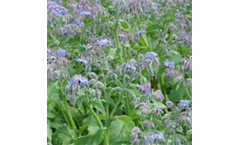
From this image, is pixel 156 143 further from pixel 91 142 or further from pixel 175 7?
pixel 175 7

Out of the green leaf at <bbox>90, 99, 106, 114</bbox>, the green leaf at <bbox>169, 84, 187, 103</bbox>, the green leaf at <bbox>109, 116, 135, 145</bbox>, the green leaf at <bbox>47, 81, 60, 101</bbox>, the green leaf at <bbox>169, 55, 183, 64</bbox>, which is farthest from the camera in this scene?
the green leaf at <bbox>169, 55, 183, 64</bbox>

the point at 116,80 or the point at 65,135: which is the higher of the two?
the point at 116,80

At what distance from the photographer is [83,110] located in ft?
7.92

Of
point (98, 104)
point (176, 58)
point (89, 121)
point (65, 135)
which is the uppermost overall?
point (176, 58)

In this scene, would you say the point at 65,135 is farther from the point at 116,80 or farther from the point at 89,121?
the point at 116,80

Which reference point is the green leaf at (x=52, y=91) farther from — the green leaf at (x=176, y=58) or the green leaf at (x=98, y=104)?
the green leaf at (x=176, y=58)

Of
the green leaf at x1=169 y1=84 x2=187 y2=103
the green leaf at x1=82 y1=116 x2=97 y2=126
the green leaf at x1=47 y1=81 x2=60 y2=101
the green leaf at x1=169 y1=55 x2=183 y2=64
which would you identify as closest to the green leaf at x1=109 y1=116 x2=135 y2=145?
the green leaf at x1=82 y1=116 x2=97 y2=126

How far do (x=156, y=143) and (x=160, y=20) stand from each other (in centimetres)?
139

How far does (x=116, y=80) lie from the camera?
6.36ft

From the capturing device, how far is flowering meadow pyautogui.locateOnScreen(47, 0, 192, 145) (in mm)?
1806

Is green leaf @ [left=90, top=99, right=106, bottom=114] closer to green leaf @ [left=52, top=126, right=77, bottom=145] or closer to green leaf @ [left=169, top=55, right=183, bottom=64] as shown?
green leaf @ [left=52, top=126, right=77, bottom=145]

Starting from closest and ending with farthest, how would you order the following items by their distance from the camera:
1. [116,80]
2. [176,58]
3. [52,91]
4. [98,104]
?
[98,104] < [116,80] < [52,91] < [176,58]

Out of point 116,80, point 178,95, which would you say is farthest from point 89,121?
point 178,95
